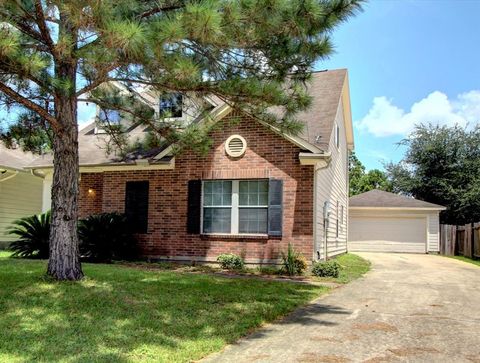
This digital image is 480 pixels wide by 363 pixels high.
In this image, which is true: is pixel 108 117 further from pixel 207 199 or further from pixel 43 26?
pixel 43 26

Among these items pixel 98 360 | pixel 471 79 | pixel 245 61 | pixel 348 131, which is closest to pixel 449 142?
pixel 471 79

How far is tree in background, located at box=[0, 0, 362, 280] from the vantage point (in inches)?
231

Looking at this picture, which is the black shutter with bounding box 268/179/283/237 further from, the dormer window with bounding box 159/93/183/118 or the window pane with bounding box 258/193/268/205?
the dormer window with bounding box 159/93/183/118

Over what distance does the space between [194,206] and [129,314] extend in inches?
266

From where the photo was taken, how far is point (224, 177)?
12.4 metres

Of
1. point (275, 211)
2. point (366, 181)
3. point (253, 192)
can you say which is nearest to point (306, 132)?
point (253, 192)

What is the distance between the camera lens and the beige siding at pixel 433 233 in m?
23.4

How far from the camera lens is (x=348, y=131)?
67.8 feet

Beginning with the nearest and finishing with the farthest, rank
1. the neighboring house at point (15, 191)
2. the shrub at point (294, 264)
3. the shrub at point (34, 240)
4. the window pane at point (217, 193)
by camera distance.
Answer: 1. the shrub at point (294, 264)
2. the window pane at point (217, 193)
3. the shrub at point (34, 240)
4. the neighboring house at point (15, 191)

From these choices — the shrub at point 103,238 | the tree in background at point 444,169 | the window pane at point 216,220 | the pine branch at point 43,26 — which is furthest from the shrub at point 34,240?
the tree in background at point 444,169

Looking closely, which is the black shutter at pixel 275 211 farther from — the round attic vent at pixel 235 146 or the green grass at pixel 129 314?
the green grass at pixel 129 314

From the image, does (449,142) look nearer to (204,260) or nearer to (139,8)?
(204,260)

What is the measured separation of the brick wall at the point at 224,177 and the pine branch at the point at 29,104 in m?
5.17

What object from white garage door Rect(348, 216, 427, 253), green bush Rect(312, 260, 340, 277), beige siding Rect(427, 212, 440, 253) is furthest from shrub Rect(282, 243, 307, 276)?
beige siding Rect(427, 212, 440, 253)
